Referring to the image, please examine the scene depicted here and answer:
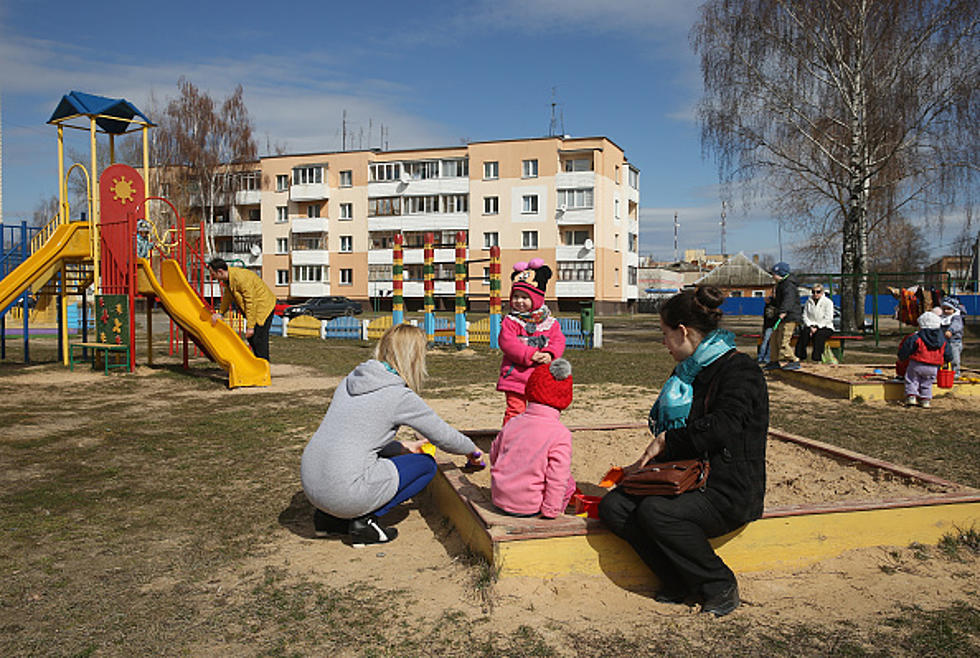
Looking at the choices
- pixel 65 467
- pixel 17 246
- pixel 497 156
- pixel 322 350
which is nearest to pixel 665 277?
pixel 497 156

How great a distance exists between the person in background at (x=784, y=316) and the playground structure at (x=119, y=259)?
901cm

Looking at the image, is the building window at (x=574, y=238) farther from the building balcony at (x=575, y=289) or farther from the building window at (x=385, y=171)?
the building window at (x=385, y=171)

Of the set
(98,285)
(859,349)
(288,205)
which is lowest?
(859,349)

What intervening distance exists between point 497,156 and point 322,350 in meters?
38.4

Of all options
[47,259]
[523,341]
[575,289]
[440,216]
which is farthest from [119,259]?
[440,216]

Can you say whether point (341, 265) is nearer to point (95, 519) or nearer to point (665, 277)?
point (665, 277)

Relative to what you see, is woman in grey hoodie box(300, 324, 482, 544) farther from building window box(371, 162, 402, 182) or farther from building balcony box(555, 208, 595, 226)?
building window box(371, 162, 402, 182)

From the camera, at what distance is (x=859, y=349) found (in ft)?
70.6

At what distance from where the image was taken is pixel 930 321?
32.0ft

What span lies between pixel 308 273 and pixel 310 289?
136 centimetres

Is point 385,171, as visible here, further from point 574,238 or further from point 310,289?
point 574,238

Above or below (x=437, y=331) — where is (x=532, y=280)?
above

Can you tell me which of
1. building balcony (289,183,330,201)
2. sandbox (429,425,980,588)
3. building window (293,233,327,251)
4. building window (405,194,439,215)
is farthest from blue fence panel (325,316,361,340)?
building balcony (289,183,330,201)

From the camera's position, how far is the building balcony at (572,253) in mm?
53531
